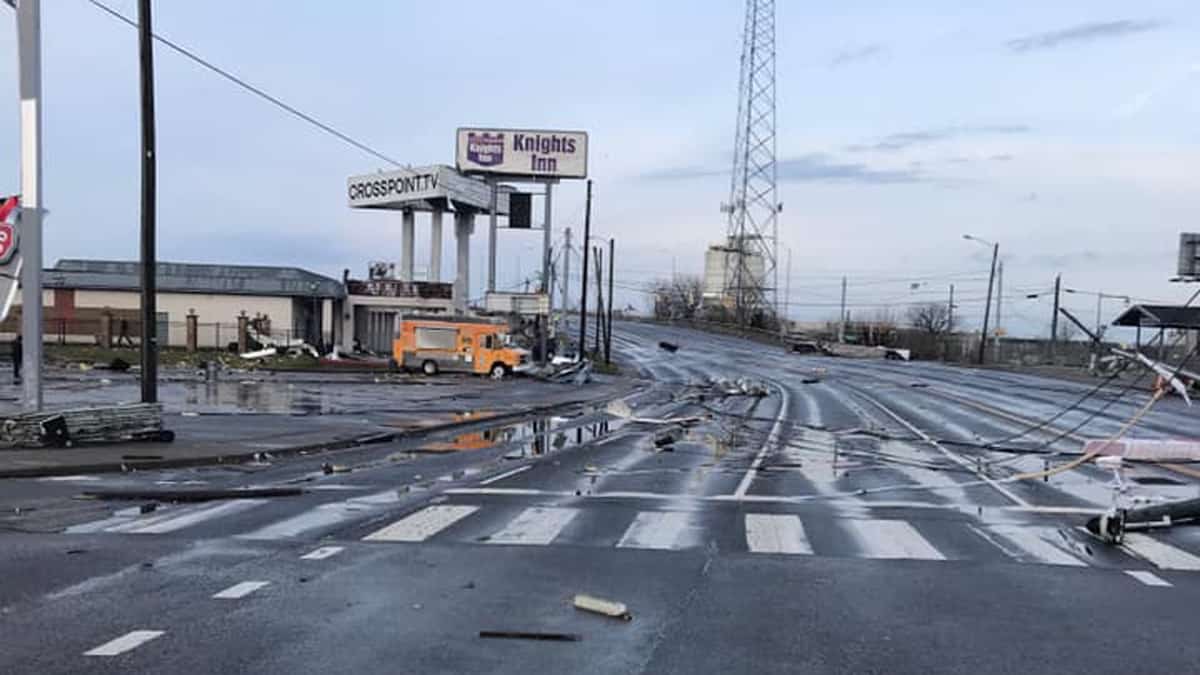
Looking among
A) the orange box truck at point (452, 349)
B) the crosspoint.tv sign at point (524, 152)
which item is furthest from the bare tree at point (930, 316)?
the orange box truck at point (452, 349)

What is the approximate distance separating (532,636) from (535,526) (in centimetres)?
428

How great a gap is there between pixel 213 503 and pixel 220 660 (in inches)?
267

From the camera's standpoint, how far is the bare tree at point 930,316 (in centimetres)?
13265

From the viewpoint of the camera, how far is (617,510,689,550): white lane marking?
1012 cm

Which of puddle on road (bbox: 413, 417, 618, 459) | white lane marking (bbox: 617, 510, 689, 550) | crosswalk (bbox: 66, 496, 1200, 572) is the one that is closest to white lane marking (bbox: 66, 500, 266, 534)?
crosswalk (bbox: 66, 496, 1200, 572)

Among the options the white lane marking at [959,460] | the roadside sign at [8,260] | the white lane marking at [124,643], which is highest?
the roadside sign at [8,260]

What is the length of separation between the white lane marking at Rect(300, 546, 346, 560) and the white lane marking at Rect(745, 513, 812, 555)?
12.1 feet

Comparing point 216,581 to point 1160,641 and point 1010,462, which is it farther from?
point 1010,462

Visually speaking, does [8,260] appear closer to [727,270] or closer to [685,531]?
[685,531]

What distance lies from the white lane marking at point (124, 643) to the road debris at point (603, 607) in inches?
107

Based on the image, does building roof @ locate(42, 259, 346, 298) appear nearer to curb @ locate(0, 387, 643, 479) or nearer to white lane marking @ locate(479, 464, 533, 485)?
curb @ locate(0, 387, 643, 479)

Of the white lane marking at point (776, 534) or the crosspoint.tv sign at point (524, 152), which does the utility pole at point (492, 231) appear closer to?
the crosspoint.tv sign at point (524, 152)

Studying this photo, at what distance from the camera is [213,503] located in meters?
12.6

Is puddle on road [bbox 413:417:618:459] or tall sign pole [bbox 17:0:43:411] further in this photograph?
puddle on road [bbox 413:417:618:459]
